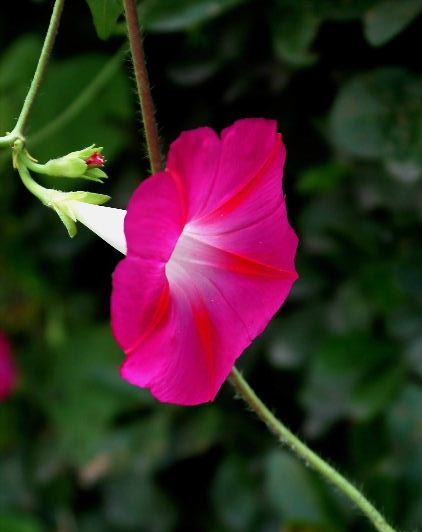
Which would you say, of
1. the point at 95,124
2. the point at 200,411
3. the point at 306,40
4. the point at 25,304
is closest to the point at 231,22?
the point at 306,40

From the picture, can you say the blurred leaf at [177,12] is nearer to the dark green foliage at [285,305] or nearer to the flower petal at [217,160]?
the dark green foliage at [285,305]

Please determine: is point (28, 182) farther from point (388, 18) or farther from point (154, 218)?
point (388, 18)

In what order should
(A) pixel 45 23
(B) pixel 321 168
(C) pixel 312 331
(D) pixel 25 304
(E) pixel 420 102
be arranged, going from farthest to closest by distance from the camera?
(D) pixel 25 304
(A) pixel 45 23
(C) pixel 312 331
(B) pixel 321 168
(E) pixel 420 102

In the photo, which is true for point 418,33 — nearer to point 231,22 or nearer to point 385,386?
point 231,22

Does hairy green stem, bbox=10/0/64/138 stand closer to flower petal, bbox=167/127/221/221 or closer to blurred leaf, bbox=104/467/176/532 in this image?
flower petal, bbox=167/127/221/221

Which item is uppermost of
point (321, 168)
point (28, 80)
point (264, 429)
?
point (28, 80)
